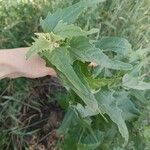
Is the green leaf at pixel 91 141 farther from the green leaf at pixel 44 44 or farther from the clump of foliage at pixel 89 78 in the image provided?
the green leaf at pixel 44 44

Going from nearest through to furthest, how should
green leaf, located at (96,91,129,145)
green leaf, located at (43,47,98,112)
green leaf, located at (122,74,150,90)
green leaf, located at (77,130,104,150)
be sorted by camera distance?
green leaf, located at (43,47,98,112) → green leaf, located at (96,91,129,145) → green leaf, located at (122,74,150,90) → green leaf, located at (77,130,104,150)

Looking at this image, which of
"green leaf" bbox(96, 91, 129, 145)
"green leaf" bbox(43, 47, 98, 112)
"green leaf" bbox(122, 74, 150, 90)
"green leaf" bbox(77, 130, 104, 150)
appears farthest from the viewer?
"green leaf" bbox(77, 130, 104, 150)

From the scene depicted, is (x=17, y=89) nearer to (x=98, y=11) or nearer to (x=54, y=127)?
(x=54, y=127)

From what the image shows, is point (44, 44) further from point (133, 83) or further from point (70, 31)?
point (133, 83)

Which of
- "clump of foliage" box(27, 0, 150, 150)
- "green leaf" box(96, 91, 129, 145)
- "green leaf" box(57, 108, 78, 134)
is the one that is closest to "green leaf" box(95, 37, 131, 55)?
"clump of foliage" box(27, 0, 150, 150)

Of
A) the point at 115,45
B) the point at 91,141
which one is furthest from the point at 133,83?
the point at 91,141

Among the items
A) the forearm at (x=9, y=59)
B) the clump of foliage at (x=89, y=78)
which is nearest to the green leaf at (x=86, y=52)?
the clump of foliage at (x=89, y=78)

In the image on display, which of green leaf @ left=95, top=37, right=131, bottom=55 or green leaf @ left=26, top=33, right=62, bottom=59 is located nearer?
green leaf @ left=26, top=33, right=62, bottom=59

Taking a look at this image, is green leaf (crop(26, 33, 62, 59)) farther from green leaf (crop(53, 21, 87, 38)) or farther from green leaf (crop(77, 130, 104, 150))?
green leaf (crop(77, 130, 104, 150))

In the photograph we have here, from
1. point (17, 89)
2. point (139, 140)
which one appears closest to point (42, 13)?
point (17, 89)
